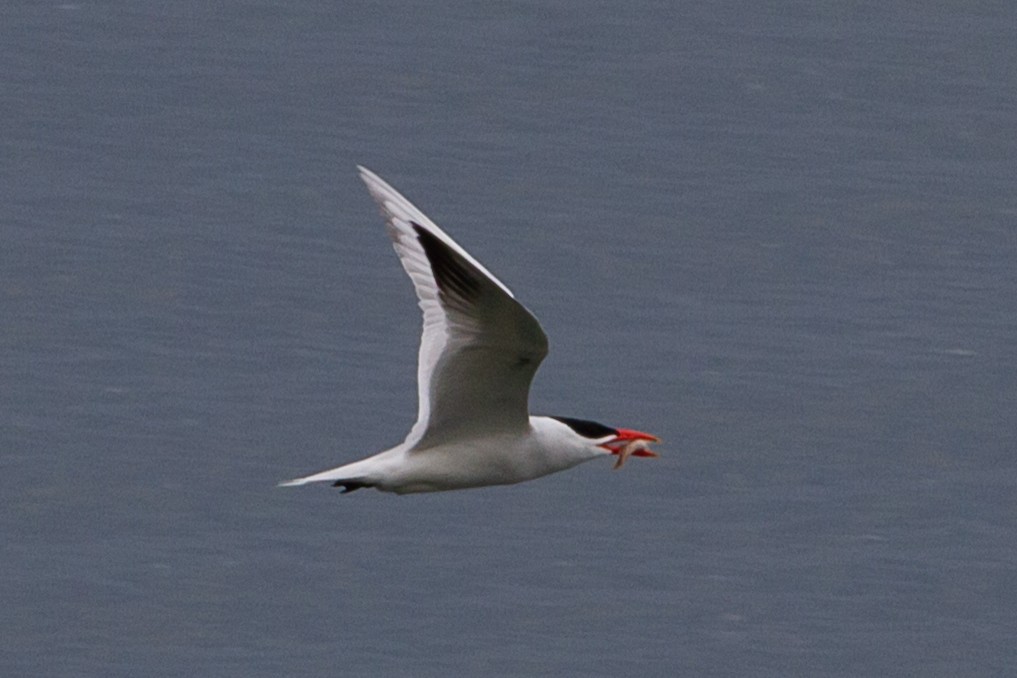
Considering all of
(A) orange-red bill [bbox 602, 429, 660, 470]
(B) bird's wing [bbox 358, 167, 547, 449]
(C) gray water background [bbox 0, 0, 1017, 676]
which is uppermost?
(B) bird's wing [bbox 358, 167, 547, 449]

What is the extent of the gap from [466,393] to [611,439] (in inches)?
58.5

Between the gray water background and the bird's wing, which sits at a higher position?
the bird's wing

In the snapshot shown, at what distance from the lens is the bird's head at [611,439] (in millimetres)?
16797

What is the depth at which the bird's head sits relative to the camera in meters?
16.8

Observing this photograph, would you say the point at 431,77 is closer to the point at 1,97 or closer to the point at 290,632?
the point at 1,97

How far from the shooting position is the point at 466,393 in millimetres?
15984

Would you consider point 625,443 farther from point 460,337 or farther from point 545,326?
point 545,326

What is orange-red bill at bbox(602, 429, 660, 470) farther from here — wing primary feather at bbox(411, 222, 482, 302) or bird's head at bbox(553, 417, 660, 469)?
wing primary feather at bbox(411, 222, 482, 302)

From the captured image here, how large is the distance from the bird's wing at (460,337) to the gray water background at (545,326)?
59.3ft

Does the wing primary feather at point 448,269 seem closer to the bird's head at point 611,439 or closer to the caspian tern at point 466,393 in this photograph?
the caspian tern at point 466,393

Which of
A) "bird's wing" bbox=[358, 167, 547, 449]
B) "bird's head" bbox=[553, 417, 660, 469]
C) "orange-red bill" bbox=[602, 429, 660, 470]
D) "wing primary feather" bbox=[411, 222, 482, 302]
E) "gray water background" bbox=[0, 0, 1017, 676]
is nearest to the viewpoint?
"wing primary feather" bbox=[411, 222, 482, 302]

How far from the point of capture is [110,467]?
41.4m

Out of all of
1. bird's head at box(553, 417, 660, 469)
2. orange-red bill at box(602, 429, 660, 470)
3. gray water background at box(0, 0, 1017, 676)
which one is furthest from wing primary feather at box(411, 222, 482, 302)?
gray water background at box(0, 0, 1017, 676)

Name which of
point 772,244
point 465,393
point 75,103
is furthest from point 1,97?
point 465,393
